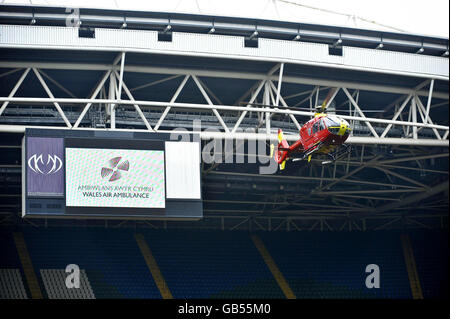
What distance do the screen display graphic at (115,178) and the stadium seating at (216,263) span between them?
1281 cm

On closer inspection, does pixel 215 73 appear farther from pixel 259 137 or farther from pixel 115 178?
pixel 115 178

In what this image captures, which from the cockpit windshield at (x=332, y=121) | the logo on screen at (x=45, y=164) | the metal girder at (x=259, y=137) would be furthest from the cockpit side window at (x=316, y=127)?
the logo on screen at (x=45, y=164)

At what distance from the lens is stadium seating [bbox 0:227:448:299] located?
1644 inches

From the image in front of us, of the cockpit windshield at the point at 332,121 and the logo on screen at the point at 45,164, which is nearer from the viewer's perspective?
the cockpit windshield at the point at 332,121

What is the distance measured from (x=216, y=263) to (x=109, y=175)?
16854 millimetres

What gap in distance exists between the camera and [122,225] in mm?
46500

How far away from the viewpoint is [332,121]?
1071 inches

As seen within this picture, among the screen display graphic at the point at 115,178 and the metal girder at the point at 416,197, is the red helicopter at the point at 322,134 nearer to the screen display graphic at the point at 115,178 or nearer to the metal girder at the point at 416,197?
the screen display graphic at the point at 115,178

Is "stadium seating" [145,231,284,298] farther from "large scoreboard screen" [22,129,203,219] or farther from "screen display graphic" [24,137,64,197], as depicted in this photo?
"screen display graphic" [24,137,64,197]

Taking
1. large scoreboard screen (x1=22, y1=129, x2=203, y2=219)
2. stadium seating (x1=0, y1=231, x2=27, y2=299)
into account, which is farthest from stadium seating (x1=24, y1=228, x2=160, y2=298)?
large scoreboard screen (x1=22, y1=129, x2=203, y2=219)

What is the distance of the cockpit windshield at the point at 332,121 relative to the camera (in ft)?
88.9

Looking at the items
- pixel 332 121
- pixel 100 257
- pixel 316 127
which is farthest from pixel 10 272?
pixel 332 121

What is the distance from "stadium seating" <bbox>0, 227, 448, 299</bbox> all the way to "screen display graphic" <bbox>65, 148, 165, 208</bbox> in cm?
1281
